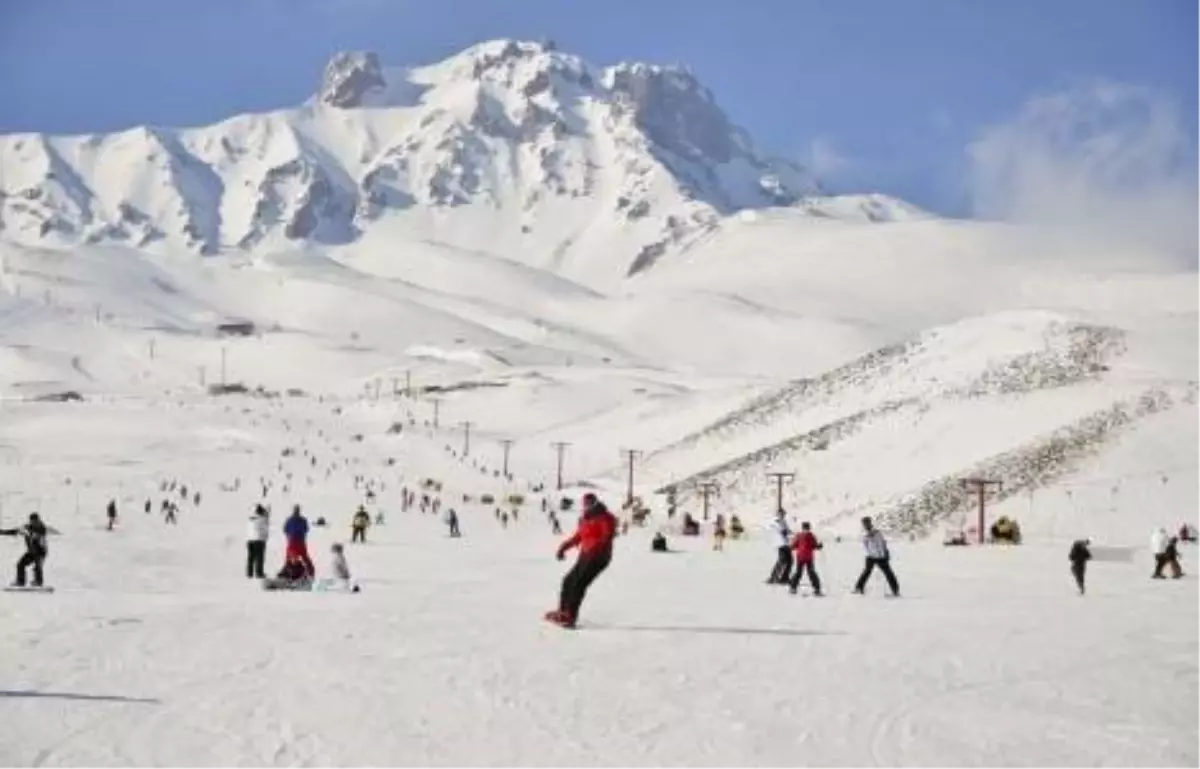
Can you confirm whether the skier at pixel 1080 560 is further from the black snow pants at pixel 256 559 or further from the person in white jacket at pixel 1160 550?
the black snow pants at pixel 256 559

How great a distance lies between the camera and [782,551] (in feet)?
89.5

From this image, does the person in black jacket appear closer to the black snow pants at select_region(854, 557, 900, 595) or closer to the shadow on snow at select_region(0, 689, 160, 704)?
the black snow pants at select_region(854, 557, 900, 595)

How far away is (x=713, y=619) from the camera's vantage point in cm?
2028

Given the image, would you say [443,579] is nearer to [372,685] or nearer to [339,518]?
[372,685]

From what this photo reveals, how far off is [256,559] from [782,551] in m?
10.3

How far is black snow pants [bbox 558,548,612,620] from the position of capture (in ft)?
57.8

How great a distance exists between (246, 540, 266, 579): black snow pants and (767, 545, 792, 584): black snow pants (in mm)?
9967

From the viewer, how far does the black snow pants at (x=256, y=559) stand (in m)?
27.2

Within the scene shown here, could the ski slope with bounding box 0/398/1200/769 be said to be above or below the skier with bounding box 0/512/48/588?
below

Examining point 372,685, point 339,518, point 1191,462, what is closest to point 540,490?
point 339,518

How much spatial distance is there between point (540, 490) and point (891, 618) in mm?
65231

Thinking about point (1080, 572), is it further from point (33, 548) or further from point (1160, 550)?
point (33, 548)

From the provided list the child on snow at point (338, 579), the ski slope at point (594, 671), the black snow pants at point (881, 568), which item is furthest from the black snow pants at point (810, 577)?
the child on snow at point (338, 579)

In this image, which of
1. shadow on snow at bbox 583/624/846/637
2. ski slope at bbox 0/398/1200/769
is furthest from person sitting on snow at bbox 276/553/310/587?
shadow on snow at bbox 583/624/846/637
